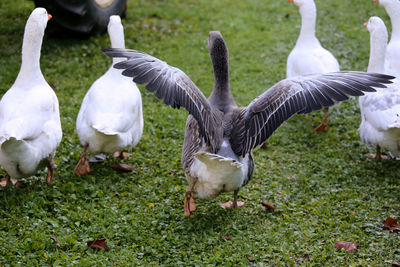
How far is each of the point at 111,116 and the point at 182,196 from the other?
48.4 inches

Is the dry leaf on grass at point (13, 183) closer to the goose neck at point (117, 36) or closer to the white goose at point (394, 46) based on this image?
the goose neck at point (117, 36)

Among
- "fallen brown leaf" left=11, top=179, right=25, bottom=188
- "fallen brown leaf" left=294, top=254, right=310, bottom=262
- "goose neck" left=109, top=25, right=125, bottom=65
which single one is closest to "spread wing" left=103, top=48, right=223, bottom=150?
"fallen brown leaf" left=294, top=254, right=310, bottom=262

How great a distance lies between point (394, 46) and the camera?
7.18 metres

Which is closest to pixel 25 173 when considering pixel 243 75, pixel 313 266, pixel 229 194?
pixel 229 194

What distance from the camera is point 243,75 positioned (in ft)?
29.0

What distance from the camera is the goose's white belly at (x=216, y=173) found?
444 cm

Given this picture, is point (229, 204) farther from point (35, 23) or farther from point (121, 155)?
point (35, 23)

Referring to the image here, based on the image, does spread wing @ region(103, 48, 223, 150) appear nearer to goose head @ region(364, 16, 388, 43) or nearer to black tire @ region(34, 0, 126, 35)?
goose head @ region(364, 16, 388, 43)

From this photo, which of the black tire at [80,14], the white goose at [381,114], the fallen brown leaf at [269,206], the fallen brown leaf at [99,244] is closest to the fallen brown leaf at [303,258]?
the fallen brown leaf at [269,206]

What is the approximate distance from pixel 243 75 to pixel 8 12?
16.3ft

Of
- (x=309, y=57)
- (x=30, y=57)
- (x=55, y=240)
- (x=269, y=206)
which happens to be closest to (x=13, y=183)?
(x=55, y=240)

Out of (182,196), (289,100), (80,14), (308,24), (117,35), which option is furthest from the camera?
(80,14)

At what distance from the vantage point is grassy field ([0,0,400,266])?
4.45 meters

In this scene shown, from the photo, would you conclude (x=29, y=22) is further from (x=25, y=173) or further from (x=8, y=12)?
(x=8, y=12)
